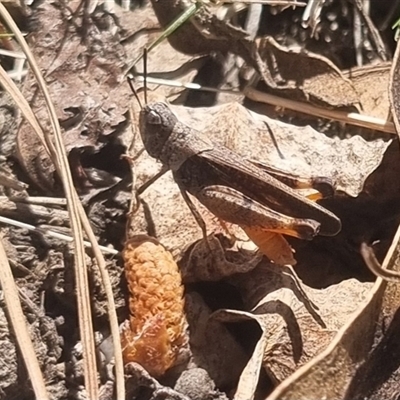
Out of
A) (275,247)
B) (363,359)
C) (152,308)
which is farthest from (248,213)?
(363,359)

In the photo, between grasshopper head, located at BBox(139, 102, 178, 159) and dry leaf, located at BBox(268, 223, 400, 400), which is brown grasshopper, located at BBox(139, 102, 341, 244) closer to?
grasshopper head, located at BBox(139, 102, 178, 159)

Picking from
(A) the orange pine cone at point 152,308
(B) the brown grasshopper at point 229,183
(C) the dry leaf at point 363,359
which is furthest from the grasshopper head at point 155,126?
(C) the dry leaf at point 363,359

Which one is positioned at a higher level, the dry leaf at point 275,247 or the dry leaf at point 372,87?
the dry leaf at point 372,87

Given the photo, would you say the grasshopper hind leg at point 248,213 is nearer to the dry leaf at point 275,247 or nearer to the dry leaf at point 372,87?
the dry leaf at point 275,247

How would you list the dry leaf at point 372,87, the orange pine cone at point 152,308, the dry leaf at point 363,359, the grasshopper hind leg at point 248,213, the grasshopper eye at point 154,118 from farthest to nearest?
the dry leaf at point 372,87
the grasshopper eye at point 154,118
the grasshopper hind leg at point 248,213
the orange pine cone at point 152,308
the dry leaf at point 363,359

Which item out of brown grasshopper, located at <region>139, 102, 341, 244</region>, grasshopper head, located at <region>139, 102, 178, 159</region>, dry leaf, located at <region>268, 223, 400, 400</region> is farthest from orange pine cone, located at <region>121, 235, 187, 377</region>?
dry leaf, located at <region>268, 223, 400, 400</region>

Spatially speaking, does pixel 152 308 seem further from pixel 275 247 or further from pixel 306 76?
pixel 306 76
